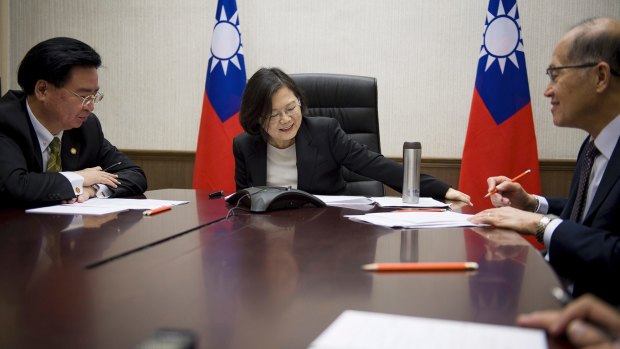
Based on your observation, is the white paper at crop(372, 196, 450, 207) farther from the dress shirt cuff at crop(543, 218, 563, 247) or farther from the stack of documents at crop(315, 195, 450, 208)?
the dress shirt cuff at crop(543, 218, 563, 247)

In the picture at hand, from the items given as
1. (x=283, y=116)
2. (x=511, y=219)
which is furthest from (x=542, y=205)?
(x=283, y=116)

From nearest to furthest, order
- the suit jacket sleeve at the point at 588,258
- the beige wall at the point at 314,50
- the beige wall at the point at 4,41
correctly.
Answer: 1. the suit jacket sleeve at the point at 588,258
2. the beige wall at the point at 314,50
3. the beige wall at the point at 4,41

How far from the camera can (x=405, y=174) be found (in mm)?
1814

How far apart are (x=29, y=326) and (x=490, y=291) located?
0.59 metres

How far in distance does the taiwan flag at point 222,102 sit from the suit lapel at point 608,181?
2354 millimetres

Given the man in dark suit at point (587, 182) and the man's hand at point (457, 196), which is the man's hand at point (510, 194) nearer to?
the man in dark suit at point (587, 182)

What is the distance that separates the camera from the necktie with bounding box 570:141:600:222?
4.83ft

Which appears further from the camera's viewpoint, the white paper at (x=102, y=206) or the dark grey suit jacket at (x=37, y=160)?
the dark grey suit jacket at (x=37, y=160)

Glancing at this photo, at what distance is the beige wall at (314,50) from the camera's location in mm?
3408

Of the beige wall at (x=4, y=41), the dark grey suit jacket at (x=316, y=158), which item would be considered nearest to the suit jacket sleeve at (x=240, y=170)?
the dark grey suit jacket at (x=316, y=158)

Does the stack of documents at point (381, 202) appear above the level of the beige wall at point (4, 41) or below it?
below

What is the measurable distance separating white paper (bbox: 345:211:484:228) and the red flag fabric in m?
1.64

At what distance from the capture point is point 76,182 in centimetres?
176

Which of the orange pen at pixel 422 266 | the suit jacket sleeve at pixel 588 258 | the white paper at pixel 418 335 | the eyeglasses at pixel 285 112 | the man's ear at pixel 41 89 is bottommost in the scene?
the suit jacket sleeve at pixel 588 258
